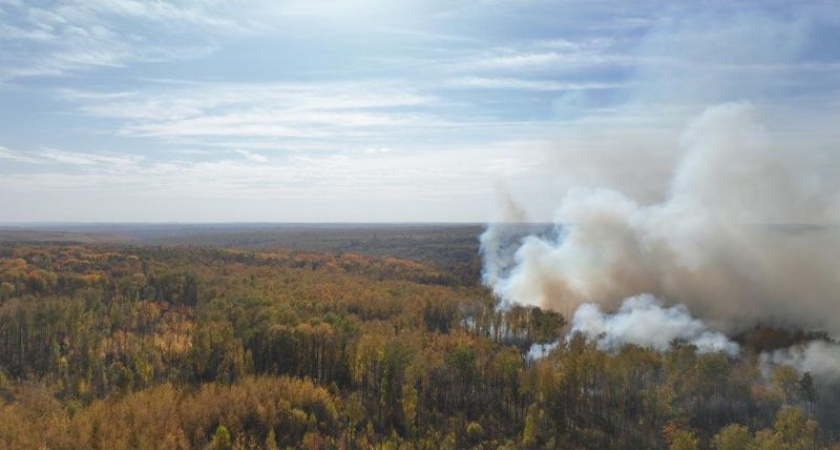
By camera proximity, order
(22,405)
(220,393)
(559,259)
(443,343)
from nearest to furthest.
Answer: (22,405)
(220,393)
(443,343)
(559,259)

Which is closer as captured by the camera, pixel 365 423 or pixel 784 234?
pixel 365 423

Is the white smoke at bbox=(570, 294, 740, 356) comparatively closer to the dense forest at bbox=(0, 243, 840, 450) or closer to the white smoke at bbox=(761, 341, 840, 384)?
the dense forest at bbox=(0, 243, 840, 450)

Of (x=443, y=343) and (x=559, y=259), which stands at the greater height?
(x=559, y=259)

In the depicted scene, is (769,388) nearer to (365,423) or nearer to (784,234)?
(365,423)

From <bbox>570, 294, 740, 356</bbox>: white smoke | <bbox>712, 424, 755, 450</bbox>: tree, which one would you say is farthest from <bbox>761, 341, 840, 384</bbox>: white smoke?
<bbox>712, 424, 755, 450</bbox>: tree

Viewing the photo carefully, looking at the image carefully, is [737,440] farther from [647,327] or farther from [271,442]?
[647,327]

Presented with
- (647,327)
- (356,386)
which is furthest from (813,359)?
(356,386)

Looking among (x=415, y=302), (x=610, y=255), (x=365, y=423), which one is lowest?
(x=365, y=423)

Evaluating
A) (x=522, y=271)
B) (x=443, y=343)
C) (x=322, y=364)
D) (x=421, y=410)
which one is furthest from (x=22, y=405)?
(x=522, y=271)
